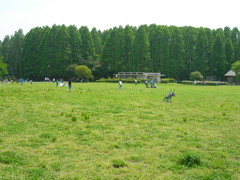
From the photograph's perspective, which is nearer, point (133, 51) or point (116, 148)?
point (116, 148)

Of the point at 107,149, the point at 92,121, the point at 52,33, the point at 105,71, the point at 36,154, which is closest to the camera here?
the point at 36,154

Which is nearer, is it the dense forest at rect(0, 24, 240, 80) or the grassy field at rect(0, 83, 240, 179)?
the grassy field at rect(0, 83, 240, 179)

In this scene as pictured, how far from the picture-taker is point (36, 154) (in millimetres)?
5789

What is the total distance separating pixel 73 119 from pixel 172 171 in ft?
19.2

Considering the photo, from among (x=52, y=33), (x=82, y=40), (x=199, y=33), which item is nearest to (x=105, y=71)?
(x=82, y=40)

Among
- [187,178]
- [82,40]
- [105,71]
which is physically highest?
[82,40]

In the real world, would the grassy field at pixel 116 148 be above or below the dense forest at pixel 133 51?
below

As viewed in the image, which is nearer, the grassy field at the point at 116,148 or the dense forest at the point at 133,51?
the grassy field at the point at 116,148

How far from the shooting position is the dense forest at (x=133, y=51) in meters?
72.8

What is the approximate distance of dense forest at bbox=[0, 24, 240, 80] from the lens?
72750 millimetres

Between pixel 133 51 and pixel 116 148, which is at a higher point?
pixel 133 51

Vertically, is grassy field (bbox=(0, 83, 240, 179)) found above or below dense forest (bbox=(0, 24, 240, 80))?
below

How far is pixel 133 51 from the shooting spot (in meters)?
72.8

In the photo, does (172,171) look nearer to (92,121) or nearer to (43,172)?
(43,172)
